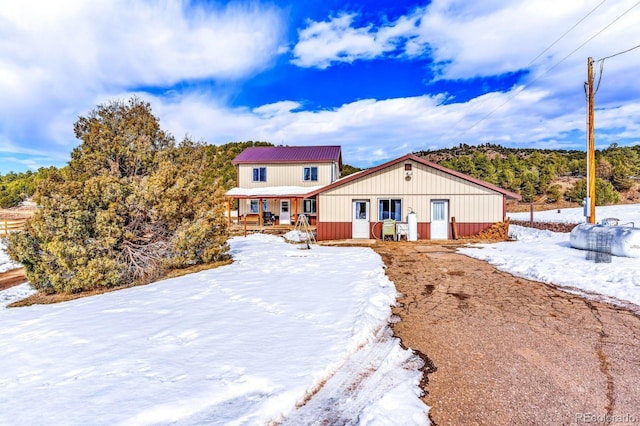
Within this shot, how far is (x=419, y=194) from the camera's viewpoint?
1648cm

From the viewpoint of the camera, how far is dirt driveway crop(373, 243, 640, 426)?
9.25 ft

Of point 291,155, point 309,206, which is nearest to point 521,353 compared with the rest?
point 309,206

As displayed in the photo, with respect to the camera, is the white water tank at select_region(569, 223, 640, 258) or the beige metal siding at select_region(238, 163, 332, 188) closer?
the white water tank at select_region(569, 223, 640, 258)

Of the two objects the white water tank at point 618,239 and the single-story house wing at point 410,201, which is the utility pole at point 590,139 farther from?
the single-story house wing at point 410,201

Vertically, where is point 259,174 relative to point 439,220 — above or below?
above

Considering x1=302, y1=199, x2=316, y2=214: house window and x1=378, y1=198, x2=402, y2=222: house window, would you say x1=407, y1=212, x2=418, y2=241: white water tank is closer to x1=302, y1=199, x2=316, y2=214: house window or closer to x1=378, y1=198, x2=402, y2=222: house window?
x1=378, y1=198, x2=402, y2=222: house window

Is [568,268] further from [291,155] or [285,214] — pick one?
[291,155]

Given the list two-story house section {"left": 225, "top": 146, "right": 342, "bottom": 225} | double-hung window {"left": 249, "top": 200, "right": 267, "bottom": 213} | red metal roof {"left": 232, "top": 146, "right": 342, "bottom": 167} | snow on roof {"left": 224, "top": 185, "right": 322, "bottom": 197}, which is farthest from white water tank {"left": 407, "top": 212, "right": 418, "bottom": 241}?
double-hung window {"left": 249, "top": 200, "right": 267, "bottom": 213}

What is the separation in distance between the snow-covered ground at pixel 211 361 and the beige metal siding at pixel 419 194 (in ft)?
34.0

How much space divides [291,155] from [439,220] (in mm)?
13187

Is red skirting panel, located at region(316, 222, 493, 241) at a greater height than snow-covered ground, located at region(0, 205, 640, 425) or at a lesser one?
greater

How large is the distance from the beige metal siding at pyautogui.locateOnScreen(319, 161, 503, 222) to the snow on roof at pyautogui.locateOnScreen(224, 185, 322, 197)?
18.4 feet

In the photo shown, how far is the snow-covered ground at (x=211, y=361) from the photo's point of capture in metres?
2.78

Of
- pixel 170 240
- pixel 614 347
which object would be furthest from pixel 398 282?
pixel 170 240
